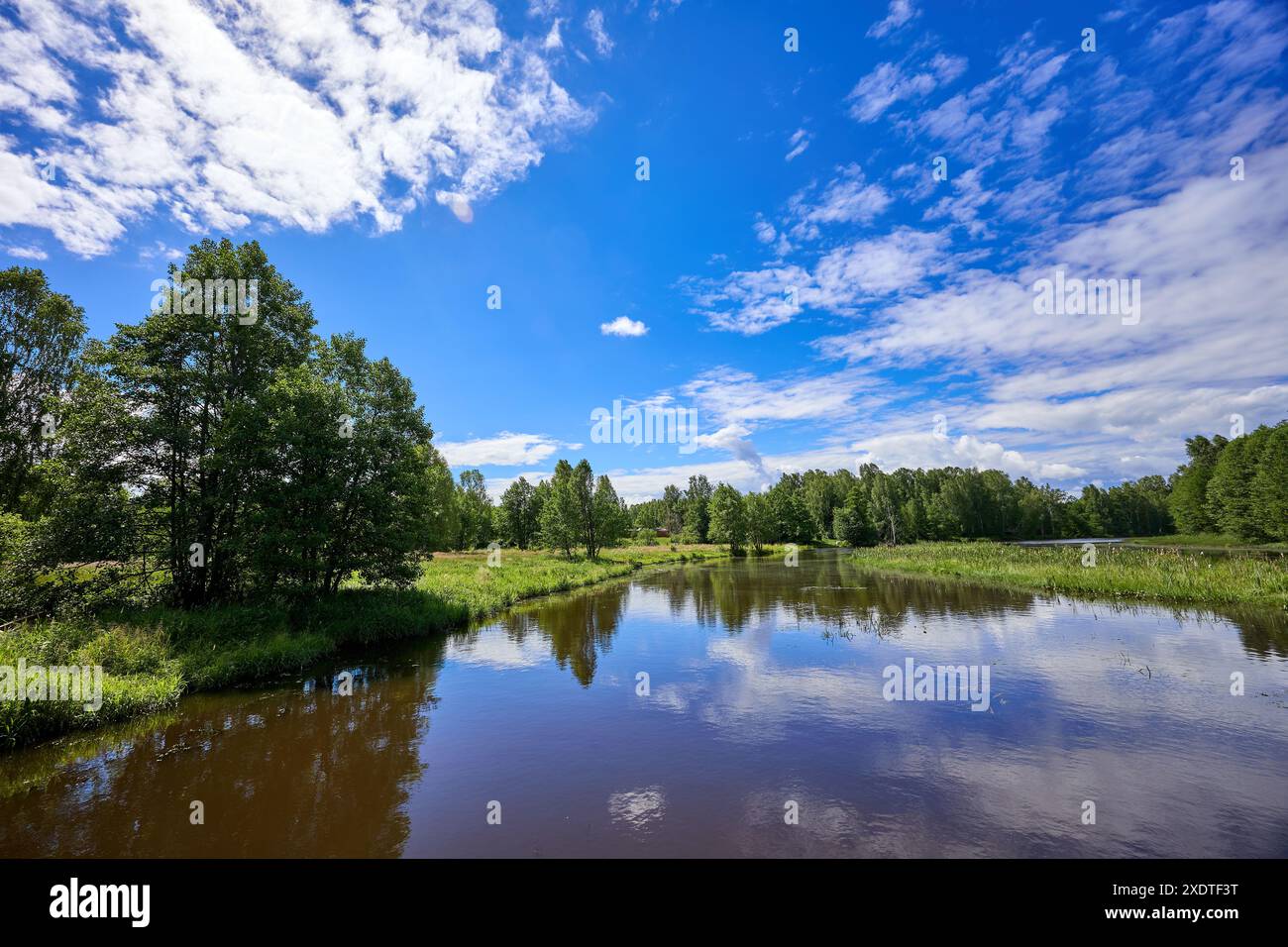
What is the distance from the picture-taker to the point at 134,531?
18.2 m

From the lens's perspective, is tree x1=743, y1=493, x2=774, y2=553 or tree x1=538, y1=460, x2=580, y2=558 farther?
tree x1=743, y1=493, x2=774, y2=553

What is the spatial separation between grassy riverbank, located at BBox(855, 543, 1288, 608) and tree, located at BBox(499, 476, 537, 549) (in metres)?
68.6

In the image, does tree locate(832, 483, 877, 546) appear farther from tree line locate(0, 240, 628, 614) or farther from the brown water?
tree line locate(0, 240, 628, 614)

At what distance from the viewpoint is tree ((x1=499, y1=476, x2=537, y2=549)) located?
302ft

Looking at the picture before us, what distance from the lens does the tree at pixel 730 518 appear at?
298 ft

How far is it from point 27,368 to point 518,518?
226 feet

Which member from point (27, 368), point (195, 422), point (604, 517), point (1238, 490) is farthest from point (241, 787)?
point (1238, 490)

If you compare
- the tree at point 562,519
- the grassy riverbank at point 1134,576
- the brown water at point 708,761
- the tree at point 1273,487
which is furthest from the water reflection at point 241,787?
the tree at point 1273,487

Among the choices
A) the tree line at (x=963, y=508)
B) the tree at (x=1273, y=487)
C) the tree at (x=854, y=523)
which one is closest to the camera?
the tree at (x=1273, y=487)

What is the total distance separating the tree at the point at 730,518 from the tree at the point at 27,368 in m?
80.4

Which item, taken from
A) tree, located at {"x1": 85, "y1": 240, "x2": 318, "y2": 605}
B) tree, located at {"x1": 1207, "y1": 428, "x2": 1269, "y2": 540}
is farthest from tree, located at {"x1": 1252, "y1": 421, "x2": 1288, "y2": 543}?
tree, located at {"x1": 85, "y1": 240, "x2": 318, "y2": 605}

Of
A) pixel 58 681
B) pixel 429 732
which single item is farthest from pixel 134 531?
pixel 429 732

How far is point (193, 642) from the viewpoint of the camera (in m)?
16.2

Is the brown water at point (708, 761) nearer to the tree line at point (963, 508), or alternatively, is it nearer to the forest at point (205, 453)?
the forest at point (205, 453)
